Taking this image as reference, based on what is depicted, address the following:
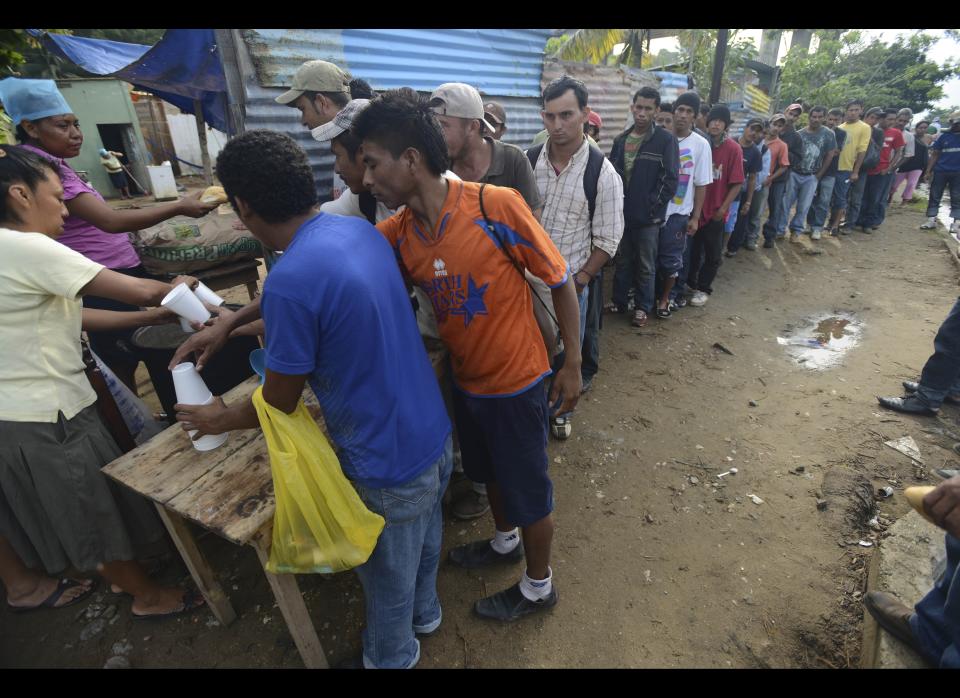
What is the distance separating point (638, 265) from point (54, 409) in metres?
4.57

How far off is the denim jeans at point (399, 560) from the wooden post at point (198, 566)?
0.79 meters

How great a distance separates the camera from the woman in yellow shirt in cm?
167

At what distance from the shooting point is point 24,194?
5.65ft

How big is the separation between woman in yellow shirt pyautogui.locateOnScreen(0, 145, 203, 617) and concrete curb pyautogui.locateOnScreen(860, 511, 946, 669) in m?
3.00

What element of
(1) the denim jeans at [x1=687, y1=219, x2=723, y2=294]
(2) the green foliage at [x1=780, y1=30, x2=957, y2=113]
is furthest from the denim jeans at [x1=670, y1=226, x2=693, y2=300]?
(2) the green foliage at [x1=780, y1=30, x2=957, y2=113]

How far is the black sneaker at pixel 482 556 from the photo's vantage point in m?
2.50

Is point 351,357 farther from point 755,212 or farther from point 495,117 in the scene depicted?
point 755,212

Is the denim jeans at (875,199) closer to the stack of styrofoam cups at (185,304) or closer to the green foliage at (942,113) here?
the stack of styrofoam cups at (185,304)

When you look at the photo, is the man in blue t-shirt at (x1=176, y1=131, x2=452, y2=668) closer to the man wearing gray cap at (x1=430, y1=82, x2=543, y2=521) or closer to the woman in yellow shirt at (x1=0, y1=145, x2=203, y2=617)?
the woman in yellow shirt at (x1=0, y1=145, x2=203, y2=617)

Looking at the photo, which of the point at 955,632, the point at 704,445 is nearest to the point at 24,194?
the point at 955,632

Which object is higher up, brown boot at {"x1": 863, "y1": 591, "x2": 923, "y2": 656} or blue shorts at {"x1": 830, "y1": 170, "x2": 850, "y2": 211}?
blue shorts at {"x1": 830, "y1": 170, "x2": 850, "y2": 211}

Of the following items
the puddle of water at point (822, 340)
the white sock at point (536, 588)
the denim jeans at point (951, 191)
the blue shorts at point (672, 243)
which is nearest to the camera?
the white sock at point (536, 588)

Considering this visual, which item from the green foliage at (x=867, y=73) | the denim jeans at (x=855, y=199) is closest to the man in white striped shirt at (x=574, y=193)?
the denim jeans at (x=855, y=199)

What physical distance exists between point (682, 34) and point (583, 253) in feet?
41.8
